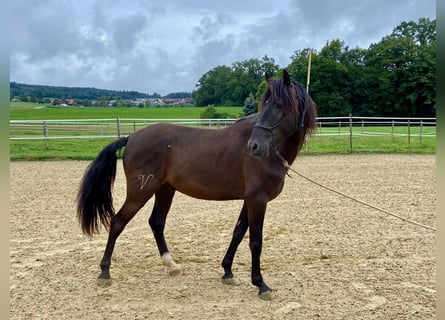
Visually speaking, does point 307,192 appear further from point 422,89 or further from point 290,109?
point 422,89

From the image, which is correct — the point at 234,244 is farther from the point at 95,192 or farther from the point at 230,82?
the point at 230,82

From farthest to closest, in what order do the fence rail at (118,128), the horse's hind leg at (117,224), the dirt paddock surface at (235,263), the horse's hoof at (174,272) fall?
1. the fence rail at (118,128)
2. the horse's hoof at (174,272)
3. the horse's hind leg at (117,224)
4. the dirt paddock surface at (235,263)

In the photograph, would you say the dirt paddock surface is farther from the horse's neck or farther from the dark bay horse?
the horse's neck

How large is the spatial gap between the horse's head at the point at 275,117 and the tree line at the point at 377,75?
36716 millimetres

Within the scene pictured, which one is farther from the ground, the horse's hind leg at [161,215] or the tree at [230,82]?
the tree at [230,82]

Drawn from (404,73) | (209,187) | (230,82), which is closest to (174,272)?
(209,187)

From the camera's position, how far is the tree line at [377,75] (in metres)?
42.2

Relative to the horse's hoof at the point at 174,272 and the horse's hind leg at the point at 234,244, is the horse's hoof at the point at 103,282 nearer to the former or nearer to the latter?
the horse's hoof at the point at 174,272

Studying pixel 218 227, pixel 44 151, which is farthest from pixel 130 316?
pixel 44 151

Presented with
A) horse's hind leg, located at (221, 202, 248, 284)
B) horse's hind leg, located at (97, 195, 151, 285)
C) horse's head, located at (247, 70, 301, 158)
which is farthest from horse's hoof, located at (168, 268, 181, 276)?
horse's head, located at (247, 70, 301, 158)

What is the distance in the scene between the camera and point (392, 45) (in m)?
48.3

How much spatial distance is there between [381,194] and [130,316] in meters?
6.59

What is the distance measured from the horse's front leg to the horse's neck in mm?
518

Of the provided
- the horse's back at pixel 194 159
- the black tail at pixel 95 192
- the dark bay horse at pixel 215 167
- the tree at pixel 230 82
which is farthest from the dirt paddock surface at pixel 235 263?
the tree at pixel 230 82
